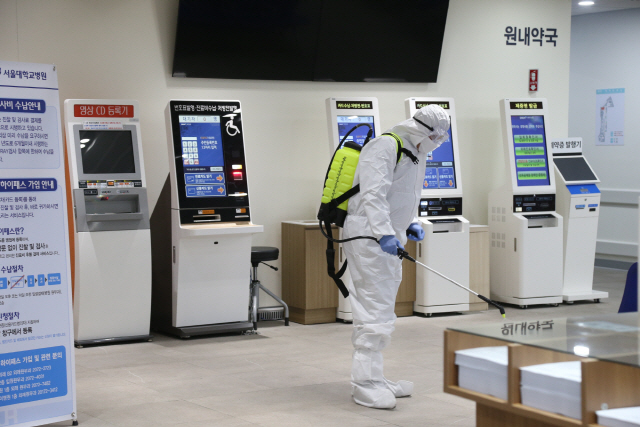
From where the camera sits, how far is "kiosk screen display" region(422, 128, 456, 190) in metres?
7.13

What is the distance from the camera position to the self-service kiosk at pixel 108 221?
5.66 metres

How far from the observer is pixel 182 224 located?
5.95m

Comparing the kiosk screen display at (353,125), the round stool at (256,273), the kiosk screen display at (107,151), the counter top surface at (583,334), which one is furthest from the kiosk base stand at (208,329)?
the counter top surface at (583,334)

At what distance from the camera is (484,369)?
7.52 feet

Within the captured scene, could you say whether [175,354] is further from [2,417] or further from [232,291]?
[2,417]

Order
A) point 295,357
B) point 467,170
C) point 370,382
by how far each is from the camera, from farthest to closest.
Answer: point 467,170
point 295,357
point 370,382

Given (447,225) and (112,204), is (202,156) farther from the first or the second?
(447,225)

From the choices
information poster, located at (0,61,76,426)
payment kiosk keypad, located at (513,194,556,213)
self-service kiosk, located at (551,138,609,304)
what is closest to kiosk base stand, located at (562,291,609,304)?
self-service kiosk, located at (551,138,609,304)

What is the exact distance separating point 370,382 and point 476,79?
14.8 ft

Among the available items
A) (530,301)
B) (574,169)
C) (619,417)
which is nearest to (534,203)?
(574,169)

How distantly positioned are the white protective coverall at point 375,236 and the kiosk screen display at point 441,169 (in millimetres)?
2641

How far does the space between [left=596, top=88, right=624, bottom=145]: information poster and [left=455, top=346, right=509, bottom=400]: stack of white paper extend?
8.51 meters

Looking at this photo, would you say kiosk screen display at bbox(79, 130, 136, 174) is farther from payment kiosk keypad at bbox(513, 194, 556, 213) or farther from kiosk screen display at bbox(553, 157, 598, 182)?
kiosk screen display at bbox(553, 157, 598, 182)

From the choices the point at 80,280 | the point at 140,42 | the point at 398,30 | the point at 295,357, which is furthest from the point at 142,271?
the point at 398,30
